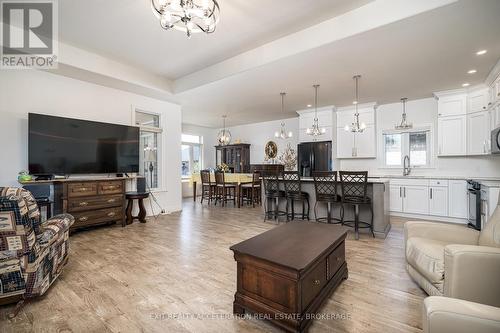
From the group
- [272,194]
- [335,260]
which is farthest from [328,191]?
[335,260]

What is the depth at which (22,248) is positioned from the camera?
180cm

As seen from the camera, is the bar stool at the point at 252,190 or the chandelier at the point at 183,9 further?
the bar stool at the point at 252,190

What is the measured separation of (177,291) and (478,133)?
6.27 m

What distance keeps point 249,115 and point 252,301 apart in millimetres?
6423

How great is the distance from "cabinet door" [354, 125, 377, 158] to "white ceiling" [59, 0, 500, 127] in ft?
3.65

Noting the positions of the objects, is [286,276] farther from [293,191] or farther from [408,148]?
[408,148]

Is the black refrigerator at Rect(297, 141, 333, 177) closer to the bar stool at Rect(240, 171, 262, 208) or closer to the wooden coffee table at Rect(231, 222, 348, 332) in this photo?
the bar stool at Rect(240, 171, 262, 208)

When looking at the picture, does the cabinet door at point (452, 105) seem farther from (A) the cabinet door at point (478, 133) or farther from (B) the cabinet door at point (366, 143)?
(B) the cabinet door at point (366, 143)

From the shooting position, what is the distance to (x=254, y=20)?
303cm

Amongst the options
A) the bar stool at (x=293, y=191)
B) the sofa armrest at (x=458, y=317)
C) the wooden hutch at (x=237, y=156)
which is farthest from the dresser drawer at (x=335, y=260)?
the wooden hutch at (x=237, y=156)

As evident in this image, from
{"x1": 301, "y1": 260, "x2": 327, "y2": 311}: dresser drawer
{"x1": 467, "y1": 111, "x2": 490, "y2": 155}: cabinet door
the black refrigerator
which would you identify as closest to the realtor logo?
{"x1": 301, "y1": 260, "x2": 327, "y2": 311}: dresser drawer

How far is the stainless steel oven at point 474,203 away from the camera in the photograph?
4148 millimetres

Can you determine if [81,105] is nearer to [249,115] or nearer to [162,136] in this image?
[162,136]

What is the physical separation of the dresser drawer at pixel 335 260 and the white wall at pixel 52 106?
179 inches
